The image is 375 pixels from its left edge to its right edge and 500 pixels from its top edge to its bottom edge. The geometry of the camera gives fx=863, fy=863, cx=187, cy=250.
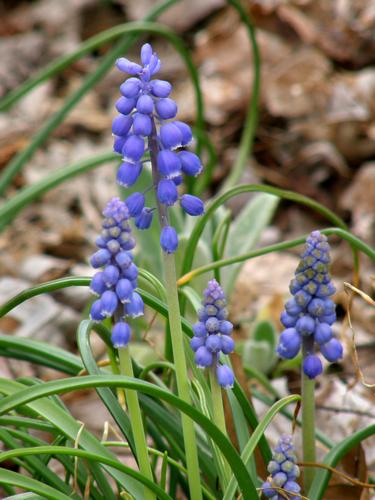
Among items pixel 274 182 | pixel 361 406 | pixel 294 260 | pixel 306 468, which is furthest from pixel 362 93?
pixel 306 468

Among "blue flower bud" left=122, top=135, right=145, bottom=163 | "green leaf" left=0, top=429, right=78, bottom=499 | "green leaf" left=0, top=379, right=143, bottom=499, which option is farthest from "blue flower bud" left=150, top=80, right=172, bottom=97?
"green leaf" left=0, top=429, right=78, bottom=499

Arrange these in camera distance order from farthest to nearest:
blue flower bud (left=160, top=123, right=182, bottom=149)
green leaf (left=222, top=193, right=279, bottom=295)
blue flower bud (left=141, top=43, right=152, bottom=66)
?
green leaf (left=222, top=193, right=279, bottom=295) < blue flower bud (left=141, top=43, right=152, bottom=66) < blue flower bud (left=160, top=123, right=182, bottom=149)

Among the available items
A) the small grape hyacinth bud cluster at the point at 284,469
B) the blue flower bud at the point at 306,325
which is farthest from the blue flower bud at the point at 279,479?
the blue flower bud at the point at 306,325

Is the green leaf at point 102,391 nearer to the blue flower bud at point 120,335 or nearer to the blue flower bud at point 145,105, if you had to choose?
the blue flower bud at point 120,335

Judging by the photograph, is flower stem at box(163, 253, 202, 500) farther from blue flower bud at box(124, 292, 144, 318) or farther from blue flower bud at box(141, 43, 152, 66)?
blue flower bud at box(141, 43, 152, 66)

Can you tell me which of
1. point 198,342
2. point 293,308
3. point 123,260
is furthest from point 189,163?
point 293,308

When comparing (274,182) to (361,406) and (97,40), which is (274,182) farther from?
(361,406)
